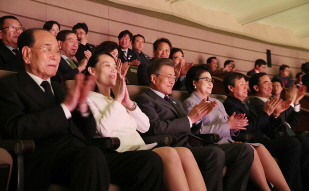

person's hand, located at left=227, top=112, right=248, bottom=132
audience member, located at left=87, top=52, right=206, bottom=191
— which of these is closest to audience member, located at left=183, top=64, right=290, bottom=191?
person's hand, located at left=227, top=112, right=248, bottom=132

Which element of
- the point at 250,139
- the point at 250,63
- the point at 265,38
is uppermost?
the point at 265,38

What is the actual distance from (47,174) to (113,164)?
1.05 feet

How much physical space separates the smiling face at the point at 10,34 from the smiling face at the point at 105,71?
43.5 inches

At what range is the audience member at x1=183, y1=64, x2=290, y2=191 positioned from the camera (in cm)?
236

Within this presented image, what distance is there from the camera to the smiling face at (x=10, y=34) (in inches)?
116

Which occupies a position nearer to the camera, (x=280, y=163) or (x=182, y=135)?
(x=182, y=135)

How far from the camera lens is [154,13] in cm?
573

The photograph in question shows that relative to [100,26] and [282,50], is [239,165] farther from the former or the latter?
[282,50]

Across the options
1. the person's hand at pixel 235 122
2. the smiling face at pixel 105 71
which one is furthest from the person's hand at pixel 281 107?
the smiling face at pixel 105 71

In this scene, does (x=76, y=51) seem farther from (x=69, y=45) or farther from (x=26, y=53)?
(x=26, y=53)

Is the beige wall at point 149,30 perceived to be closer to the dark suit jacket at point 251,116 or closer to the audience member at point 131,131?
the dark suit jacket at point 251,116

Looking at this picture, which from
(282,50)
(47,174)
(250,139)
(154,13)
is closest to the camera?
(47,174)

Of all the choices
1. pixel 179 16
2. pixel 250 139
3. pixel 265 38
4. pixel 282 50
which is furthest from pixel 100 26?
pixel 282 50

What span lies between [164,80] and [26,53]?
3.19ft
